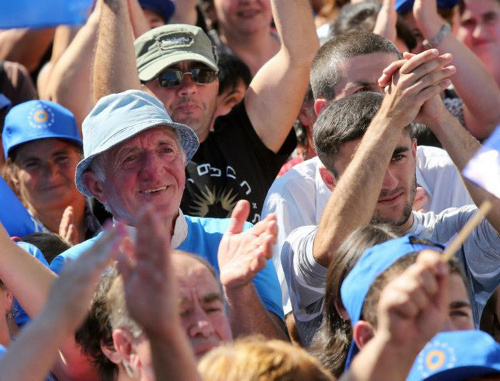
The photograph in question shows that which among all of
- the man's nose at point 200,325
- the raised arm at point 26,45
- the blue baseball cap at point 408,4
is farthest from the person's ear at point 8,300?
the raised arm at point 26,45

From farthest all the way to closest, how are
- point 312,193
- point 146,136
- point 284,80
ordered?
point 284,80
point 312,193
point 146,136

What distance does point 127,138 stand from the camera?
418 centimetres

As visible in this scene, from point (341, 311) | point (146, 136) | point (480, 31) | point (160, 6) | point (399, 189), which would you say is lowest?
point (341, 311)

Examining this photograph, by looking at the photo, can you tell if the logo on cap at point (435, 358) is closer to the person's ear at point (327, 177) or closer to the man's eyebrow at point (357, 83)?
the person's ear at point (327, 177)

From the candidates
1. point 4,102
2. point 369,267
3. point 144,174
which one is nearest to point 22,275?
point 144,174

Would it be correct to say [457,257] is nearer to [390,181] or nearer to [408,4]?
[390,181]

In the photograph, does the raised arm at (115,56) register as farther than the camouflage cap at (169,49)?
No

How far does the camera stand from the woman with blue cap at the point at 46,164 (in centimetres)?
519

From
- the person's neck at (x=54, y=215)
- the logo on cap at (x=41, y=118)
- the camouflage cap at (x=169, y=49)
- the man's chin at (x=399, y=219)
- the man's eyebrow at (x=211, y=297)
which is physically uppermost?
the camouflage cap at (x=169, y=49)

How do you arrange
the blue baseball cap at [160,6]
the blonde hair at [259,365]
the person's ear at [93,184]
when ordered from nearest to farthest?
the blonde hair at [259,365] → the person's ear at [93,184] → the blue baseball cap at [160,6]

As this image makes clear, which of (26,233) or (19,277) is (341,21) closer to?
(26,233)

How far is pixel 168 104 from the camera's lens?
512cm

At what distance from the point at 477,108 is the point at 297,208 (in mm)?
1317

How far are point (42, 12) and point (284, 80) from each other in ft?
4.72
